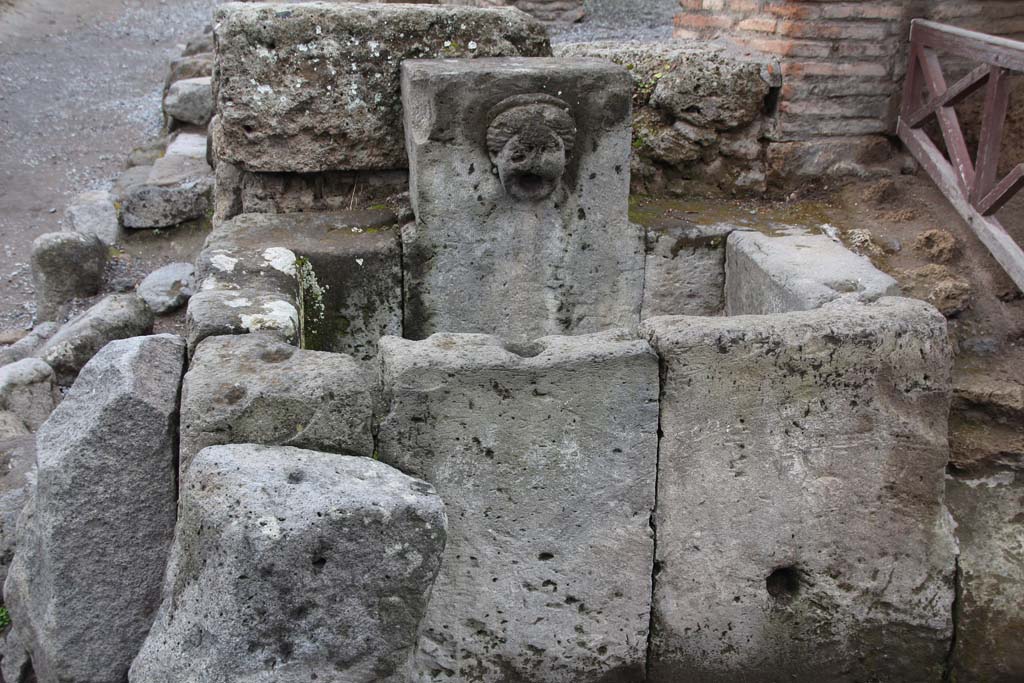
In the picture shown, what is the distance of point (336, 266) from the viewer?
343 cm

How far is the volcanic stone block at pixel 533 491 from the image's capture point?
254 cm

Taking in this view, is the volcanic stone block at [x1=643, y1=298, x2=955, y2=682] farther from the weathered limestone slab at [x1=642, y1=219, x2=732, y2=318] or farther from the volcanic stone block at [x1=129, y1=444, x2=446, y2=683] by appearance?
the weathered limestone slab at [x1=642, y1=219, x2=732, y2=318]

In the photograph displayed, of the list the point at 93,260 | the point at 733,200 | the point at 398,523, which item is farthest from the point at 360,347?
the point at 93,260

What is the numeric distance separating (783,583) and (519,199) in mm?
1575

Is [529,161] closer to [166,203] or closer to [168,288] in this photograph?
[168,288]

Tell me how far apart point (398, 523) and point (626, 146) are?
1.91 meters

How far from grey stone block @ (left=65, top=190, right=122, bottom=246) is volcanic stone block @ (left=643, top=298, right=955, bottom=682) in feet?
18.1

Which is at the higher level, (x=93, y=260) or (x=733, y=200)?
(x=733, y=200)

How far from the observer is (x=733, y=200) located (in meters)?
4.36

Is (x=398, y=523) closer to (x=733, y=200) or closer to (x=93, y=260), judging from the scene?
(x=733, y=200)

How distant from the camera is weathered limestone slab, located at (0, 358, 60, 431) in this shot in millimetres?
4859

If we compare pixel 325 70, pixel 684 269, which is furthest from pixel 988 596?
pixel 325 70

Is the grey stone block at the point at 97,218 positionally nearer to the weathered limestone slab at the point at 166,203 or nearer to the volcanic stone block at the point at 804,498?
the weathered limestone slab at the point at 166,203

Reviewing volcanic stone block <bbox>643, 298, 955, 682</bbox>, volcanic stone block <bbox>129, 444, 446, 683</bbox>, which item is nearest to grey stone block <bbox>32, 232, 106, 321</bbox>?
volcanic stone block <bbox>129, 444, 446, 683</bbox>
